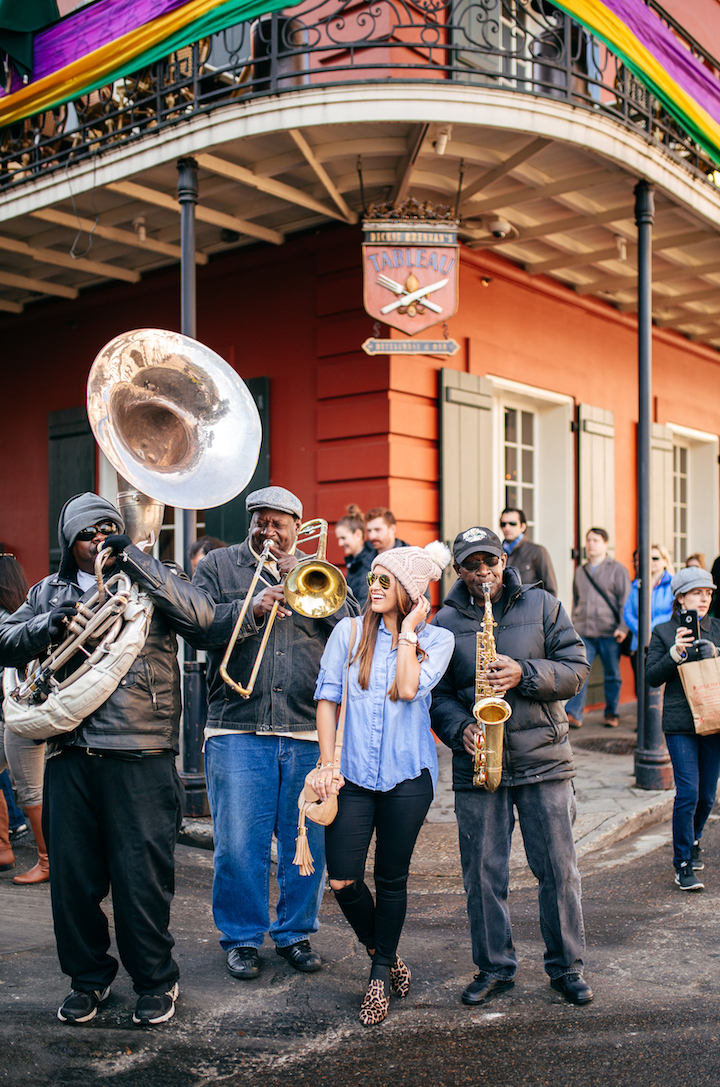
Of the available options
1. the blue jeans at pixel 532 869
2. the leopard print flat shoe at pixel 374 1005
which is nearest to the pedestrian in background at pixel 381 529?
the blue jeans at pixel 532 869

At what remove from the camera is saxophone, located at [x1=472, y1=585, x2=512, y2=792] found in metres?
3.46

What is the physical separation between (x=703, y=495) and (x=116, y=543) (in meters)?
10.8

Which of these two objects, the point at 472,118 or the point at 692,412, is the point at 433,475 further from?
the point at 692,412

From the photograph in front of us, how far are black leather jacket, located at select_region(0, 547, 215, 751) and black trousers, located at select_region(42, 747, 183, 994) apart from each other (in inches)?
3.9

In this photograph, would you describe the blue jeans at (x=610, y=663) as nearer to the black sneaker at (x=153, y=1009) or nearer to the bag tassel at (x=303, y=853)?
the bag tassel at (x=303, y=853)

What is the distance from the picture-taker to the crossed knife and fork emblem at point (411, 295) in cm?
661

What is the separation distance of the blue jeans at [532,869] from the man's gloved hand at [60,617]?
1675 mm

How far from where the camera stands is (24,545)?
1046 cm

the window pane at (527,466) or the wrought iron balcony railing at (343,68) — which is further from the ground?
the wrought iron balcony railing at (343,68)

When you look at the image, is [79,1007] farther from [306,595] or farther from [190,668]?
[190,668]

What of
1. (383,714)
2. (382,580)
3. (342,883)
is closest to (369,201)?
(382,580)

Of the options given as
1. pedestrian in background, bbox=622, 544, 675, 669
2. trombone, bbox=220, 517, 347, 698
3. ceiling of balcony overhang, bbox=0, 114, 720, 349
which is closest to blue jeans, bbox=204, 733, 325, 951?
trombone, bbox=220, 517, 347, 698

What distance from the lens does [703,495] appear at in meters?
12.5

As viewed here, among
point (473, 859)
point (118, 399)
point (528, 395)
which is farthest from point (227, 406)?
point (528, 395)
